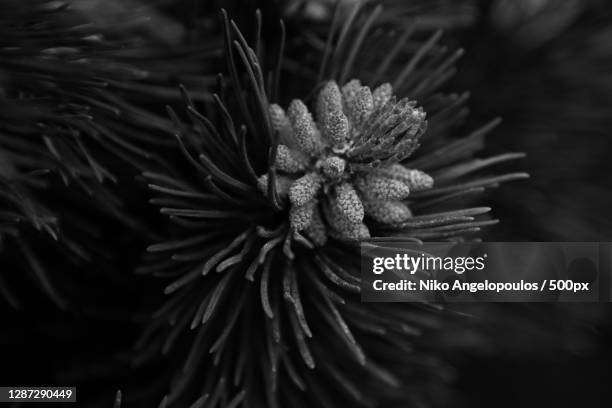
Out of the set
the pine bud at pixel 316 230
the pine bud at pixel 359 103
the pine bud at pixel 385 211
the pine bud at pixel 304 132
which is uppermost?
the pine bud at pixel 359 103

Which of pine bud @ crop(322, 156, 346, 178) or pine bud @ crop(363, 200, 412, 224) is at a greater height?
pine bud @ crop(322, 156, 346, 178)

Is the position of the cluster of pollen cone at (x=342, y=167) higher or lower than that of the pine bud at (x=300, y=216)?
higher

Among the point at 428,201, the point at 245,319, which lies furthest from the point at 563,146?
the point at 245,319

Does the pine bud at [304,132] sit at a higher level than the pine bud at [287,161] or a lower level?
higher

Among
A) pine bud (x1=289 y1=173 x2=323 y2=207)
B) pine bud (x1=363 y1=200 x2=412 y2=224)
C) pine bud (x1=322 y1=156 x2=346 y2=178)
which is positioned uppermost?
pine bud (x1=322 y1=156 x2=346 y2=178)

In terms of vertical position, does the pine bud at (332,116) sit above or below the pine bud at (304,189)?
above

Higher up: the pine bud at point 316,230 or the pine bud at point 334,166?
the pine bud at point 334,166

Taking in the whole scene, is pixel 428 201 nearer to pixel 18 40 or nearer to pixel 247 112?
pixel 247 112

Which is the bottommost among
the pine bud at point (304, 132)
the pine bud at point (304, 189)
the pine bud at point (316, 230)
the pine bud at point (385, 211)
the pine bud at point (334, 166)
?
the pine bud at point (316, 230)

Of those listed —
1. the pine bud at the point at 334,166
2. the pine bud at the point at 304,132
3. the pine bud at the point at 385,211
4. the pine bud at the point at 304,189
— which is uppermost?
the pine bud at the point at 304,132
